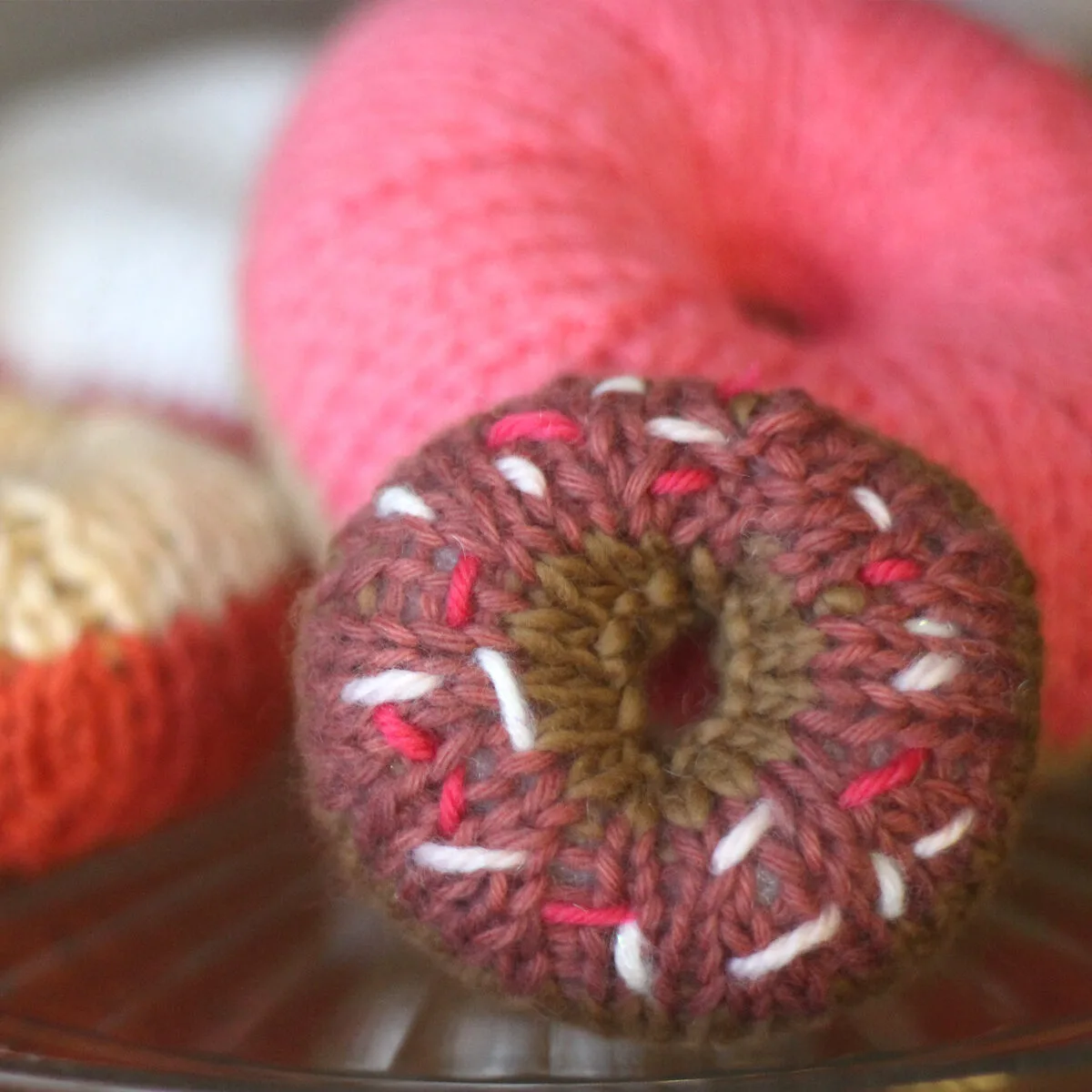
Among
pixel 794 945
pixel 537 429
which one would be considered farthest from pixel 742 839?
pixel 537 429

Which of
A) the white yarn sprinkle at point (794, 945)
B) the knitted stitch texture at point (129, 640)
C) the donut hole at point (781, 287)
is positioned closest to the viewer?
the white yarn sprinkle at point (794, 945)

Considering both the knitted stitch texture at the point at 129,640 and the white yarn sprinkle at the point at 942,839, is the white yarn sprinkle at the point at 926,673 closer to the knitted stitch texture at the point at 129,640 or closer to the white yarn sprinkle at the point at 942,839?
the white yarn sprinkle at the point at 942,839

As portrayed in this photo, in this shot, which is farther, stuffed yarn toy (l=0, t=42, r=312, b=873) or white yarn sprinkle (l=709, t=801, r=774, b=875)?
stuffed yarn toy (l=0, t=42, r=312, b=873)

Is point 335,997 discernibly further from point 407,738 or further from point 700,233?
point 700,233

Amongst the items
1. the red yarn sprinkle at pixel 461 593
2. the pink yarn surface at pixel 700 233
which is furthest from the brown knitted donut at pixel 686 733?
the pink yarn surface at pixel 700 233

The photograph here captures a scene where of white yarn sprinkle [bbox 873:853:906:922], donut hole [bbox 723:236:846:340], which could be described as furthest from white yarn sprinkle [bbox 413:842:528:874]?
donut hole [bbox 723:236:846:340]

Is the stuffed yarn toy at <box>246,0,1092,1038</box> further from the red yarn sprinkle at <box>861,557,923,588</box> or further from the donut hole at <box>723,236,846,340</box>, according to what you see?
the donut hole at <box>723,236,846,340</box>

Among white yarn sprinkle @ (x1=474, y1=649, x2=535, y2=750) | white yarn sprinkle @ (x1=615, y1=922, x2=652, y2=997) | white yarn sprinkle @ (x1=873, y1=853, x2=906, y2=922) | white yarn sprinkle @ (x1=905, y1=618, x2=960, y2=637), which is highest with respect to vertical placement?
white yarn sprinkle @ (x1=905, y1=618, x2=960, y2=637)
